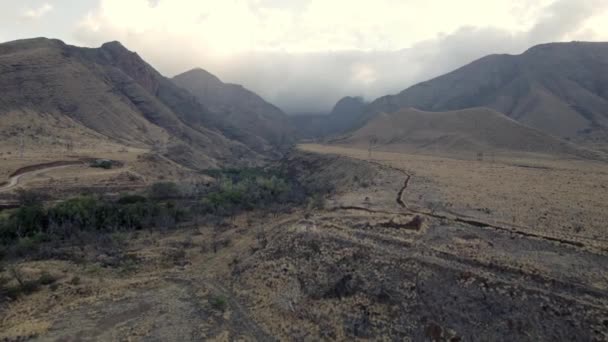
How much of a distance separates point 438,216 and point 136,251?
24.3 meters

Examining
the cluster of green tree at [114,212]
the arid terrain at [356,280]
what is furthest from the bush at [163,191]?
the arid terrain at [356,280]

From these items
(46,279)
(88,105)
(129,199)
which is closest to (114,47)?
(88,105)

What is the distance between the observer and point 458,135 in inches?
4016

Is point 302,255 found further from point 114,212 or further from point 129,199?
point 129,199

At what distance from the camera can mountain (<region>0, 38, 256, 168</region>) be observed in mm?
84062

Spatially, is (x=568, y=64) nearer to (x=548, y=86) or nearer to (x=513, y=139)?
(x=548, y=86)

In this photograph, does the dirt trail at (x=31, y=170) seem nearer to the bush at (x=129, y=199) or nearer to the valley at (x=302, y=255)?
the valley at (x=302, y=255)

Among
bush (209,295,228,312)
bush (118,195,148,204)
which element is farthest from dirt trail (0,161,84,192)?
bush (209,295,228,312)

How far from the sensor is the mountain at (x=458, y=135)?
277 feet

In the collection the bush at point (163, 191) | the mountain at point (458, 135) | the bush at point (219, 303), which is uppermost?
the mountain at point (458, 135)

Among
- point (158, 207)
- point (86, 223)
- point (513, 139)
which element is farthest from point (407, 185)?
point (513, 139)

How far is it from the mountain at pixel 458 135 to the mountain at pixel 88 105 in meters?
53.5

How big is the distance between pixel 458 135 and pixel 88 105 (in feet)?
348

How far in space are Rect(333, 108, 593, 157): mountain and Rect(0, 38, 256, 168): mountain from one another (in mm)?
53482
